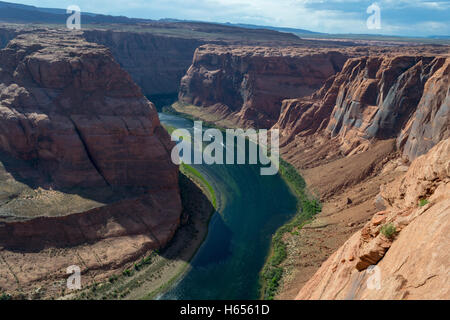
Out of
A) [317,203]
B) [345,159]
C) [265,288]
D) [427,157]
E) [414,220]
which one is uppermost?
[427,157]

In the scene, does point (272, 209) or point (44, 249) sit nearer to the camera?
point (44, 249)

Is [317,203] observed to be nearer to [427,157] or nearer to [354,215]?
[354,215]

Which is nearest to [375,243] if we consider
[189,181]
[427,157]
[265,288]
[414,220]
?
[414,220]

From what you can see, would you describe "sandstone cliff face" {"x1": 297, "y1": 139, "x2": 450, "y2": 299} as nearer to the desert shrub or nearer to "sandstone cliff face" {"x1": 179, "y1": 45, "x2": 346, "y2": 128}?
the desert shrub

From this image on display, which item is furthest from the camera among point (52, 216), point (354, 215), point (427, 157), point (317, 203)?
point (317, 203)

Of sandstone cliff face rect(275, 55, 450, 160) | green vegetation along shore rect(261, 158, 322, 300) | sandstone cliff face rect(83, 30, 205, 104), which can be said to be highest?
sandstone cliff face rect(83, 30, 205, 104)

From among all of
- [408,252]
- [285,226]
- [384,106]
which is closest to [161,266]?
[285,226]

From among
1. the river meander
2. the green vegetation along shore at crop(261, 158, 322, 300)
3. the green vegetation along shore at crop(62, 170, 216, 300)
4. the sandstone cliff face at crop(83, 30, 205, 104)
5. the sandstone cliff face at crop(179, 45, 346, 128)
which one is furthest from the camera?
the sandstone cliff face at crop(83, 30, 205, 104)

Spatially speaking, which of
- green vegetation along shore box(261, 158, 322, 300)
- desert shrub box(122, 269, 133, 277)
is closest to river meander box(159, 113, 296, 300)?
green vegetation along shore box(261, 158, 322, 300)
